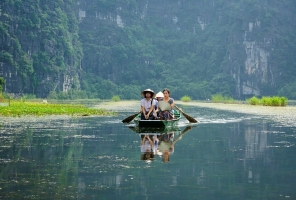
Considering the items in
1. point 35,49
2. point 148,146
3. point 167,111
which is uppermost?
point 35,49

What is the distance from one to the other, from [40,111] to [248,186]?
21245 mm

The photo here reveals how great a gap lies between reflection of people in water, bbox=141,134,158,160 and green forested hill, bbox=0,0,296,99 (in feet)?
267

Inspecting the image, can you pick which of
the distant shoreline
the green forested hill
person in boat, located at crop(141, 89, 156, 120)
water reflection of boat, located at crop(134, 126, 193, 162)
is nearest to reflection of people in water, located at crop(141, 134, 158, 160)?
water reflection of boat, located at crop(134, 126, 193, 162)

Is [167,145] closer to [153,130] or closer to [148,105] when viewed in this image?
[153,130]

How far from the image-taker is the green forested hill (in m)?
100

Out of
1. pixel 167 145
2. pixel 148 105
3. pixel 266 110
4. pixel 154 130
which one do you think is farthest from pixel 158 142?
pixel 266 110

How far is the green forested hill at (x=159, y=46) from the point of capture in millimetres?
100000

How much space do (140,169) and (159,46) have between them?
147 m

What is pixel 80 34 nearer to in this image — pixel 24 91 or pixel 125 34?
pixel 125 34

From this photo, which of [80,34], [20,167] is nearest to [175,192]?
[20,167]

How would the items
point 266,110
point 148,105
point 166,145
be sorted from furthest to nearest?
point 266,110, point 148,105, point 166,145

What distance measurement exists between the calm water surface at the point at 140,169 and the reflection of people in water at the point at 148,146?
6.3 inches

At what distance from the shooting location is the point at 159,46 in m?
155

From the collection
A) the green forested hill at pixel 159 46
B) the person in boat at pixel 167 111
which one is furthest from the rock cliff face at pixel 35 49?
the person in boat at pixel 167 111
